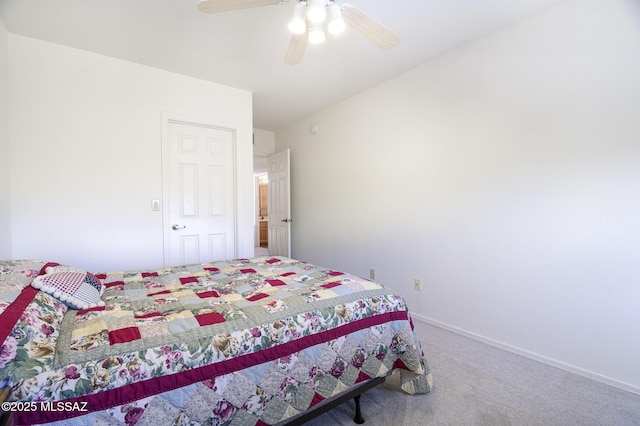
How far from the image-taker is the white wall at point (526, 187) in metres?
1.83

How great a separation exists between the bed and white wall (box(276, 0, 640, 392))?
1110mm

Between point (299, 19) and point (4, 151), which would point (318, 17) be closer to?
point (299, 19)

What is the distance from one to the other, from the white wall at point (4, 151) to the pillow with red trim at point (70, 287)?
1190 millimetres

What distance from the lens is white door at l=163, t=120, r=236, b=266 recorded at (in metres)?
3.11

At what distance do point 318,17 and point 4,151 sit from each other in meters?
2.57

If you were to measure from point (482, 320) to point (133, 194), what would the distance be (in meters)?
3.35

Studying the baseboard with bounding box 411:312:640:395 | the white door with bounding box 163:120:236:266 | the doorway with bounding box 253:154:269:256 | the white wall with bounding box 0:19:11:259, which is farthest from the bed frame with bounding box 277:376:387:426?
the doorway with bounding box 253:154:269:256

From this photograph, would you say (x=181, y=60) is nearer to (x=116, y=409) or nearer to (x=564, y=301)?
(x=116, y=409)

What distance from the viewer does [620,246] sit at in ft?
6.02

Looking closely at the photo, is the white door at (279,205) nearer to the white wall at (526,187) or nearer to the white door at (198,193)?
the white door at (198,193)

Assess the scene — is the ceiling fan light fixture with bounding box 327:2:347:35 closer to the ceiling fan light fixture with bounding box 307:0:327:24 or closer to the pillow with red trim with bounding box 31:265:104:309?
the ceiling fan light fixture with bounding box 307:0:327:24

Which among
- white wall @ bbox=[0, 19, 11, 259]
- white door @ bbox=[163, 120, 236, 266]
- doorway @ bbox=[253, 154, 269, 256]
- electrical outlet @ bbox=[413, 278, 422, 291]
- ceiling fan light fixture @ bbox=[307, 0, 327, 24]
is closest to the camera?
ceiling fan light fixture @ bbox=[307, 0, 327, 24]

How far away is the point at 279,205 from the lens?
4.84 metres

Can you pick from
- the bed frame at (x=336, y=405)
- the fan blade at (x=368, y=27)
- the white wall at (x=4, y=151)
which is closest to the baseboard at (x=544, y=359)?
the bed frame at (x=336, y=405)
